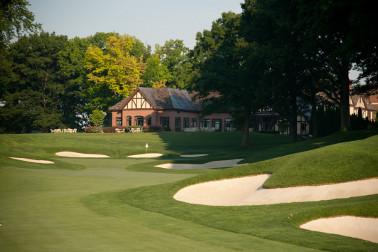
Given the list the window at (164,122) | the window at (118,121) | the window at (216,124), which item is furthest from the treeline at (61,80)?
the window at (216,124)

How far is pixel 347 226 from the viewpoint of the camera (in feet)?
38.5

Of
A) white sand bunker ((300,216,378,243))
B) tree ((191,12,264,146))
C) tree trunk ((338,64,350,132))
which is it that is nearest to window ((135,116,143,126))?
tree ((191,12,264,146))

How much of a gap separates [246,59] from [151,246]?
39.7 meters

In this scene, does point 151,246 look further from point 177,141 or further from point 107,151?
point 177,141

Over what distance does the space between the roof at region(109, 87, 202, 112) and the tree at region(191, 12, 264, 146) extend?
24487 millimetres

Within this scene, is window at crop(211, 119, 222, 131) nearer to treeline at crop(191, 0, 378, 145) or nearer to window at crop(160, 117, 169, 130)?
window at crop(160, 117, 169, 130)

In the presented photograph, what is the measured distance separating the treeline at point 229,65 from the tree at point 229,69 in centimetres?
12

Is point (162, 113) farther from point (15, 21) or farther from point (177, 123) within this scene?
point (15, 21)

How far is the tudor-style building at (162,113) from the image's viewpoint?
80.1 meters

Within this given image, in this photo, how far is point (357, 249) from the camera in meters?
9.32

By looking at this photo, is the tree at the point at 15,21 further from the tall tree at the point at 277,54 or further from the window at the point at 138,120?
the window at the point at 138,120

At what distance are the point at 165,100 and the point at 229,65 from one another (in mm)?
30736

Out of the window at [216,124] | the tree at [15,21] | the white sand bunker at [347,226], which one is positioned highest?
the tree at [15,21]

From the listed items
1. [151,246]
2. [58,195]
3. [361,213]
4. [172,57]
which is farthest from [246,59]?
[172,57]
